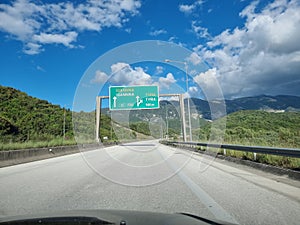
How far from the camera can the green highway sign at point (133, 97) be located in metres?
29.6

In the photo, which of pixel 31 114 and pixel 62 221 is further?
pixel 31 114

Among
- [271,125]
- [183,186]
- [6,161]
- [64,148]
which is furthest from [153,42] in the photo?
[271,125]

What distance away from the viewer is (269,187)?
23.7 feet

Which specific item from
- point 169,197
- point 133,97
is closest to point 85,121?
point 133,97

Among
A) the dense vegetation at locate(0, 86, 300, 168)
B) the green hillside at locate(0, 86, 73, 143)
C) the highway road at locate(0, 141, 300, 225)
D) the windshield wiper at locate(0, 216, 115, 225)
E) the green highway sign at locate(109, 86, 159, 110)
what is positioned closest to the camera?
the windshield wiper at locate(0, 216, 115, 225)

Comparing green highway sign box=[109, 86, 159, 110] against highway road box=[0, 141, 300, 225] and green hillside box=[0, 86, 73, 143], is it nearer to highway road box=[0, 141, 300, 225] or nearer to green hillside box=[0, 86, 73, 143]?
highway road box=[0, 141, 300, 225]

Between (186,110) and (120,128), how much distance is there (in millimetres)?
53185

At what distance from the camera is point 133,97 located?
29.7 meters

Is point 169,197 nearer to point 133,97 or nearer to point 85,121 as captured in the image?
point 133,97

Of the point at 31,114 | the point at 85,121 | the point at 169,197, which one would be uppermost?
the point at 31,114

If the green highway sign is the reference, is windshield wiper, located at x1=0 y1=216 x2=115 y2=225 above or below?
below

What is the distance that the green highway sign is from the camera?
29641mm

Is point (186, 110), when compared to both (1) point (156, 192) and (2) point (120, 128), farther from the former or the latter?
(2) point (120, 128)

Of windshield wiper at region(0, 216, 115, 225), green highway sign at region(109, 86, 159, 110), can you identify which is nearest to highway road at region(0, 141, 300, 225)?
windshield wiper at region(0, 216, 115, 225)
